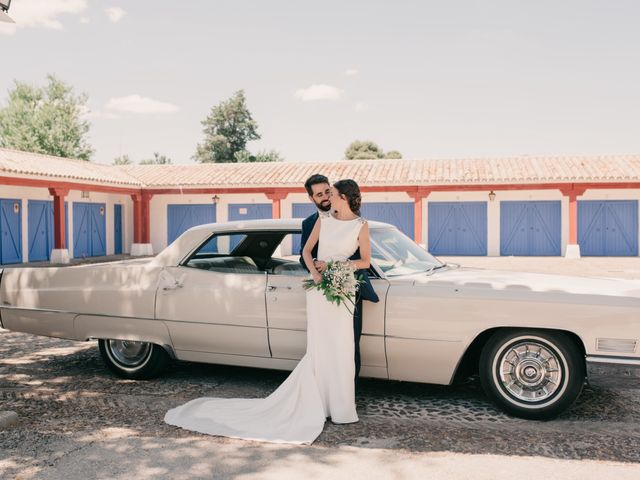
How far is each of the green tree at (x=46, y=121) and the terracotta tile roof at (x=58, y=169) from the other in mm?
23388

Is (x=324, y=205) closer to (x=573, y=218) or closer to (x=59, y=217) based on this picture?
(x=59, y=217)

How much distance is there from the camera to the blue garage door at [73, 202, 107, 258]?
78.5ft

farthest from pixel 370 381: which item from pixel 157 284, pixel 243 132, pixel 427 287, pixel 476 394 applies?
pixel 243 132

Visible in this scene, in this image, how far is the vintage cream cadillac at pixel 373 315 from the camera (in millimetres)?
4430

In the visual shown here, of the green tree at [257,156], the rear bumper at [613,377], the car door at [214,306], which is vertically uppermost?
the green tree at [257,156]

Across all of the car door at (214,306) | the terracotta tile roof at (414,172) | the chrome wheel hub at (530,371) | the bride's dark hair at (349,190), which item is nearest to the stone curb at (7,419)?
the car door at (214,306)

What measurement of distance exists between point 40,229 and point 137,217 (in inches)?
197

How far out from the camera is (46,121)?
48219mm

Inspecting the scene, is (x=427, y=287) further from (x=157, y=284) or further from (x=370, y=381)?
(x=157, y=284)

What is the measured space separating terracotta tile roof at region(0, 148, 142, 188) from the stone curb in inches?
616

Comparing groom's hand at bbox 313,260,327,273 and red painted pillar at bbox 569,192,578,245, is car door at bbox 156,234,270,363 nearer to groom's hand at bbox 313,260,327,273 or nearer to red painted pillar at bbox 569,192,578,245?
groom's hand at bbox 313,260,327,273

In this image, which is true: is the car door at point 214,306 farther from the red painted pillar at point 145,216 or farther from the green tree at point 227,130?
the green tree at point 227,130

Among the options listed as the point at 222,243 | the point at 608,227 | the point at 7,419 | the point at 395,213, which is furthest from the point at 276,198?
the point at 7,419

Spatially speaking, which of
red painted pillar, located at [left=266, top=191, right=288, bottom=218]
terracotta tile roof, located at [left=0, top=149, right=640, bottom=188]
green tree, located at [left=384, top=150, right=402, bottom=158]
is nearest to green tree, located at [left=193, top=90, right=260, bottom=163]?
green tree, located at [left=384, top=150, right=402, bottom=158]
